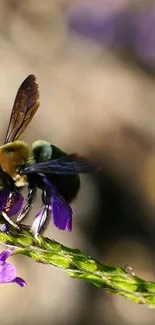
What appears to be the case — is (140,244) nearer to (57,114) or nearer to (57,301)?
(57,301)

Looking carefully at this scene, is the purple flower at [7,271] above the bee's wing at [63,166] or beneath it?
beneath

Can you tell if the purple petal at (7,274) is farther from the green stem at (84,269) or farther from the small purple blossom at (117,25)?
the small purple blossom at (117,25)

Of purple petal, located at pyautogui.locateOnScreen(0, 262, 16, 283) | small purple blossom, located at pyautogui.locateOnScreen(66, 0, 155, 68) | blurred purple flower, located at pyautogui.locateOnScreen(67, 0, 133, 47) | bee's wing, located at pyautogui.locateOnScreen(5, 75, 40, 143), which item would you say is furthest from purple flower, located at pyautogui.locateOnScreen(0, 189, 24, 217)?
blurred purple flower, located at pyautogui.locateOnScreen(67, 0, 133, 47)

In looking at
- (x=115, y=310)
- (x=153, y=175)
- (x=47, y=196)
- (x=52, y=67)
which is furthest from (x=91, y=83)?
(x=47, y=196)

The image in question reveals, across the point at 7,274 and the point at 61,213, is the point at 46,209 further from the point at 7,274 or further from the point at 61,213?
the point at 7,274

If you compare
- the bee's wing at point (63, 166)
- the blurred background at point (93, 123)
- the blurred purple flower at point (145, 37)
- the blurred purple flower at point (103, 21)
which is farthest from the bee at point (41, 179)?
the blurred purple flower at point (103, 21)
